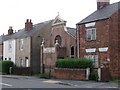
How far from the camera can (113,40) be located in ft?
76.3

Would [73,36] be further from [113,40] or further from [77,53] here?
[113,40]

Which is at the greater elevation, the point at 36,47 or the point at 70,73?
the point at 36,47

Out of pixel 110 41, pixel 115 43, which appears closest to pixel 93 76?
pixel 110 41

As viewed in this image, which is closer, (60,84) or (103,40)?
(60,84)

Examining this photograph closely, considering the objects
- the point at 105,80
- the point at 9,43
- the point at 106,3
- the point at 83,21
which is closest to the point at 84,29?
the point at 83,21

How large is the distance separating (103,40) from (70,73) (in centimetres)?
514

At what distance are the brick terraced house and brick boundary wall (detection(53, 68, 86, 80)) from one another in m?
2.51

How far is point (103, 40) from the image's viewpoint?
77.4ft

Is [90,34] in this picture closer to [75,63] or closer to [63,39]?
[75,63]

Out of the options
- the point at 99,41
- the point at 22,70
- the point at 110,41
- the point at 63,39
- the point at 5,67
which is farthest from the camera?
the point at 5,67

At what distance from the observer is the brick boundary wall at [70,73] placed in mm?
22438

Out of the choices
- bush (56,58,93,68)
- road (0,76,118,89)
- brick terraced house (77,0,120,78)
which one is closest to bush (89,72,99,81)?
bush (56,58,93,68)

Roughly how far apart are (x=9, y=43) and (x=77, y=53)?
18.4 metres

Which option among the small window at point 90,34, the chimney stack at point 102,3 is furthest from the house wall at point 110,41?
the chimney stack at point 102,3
